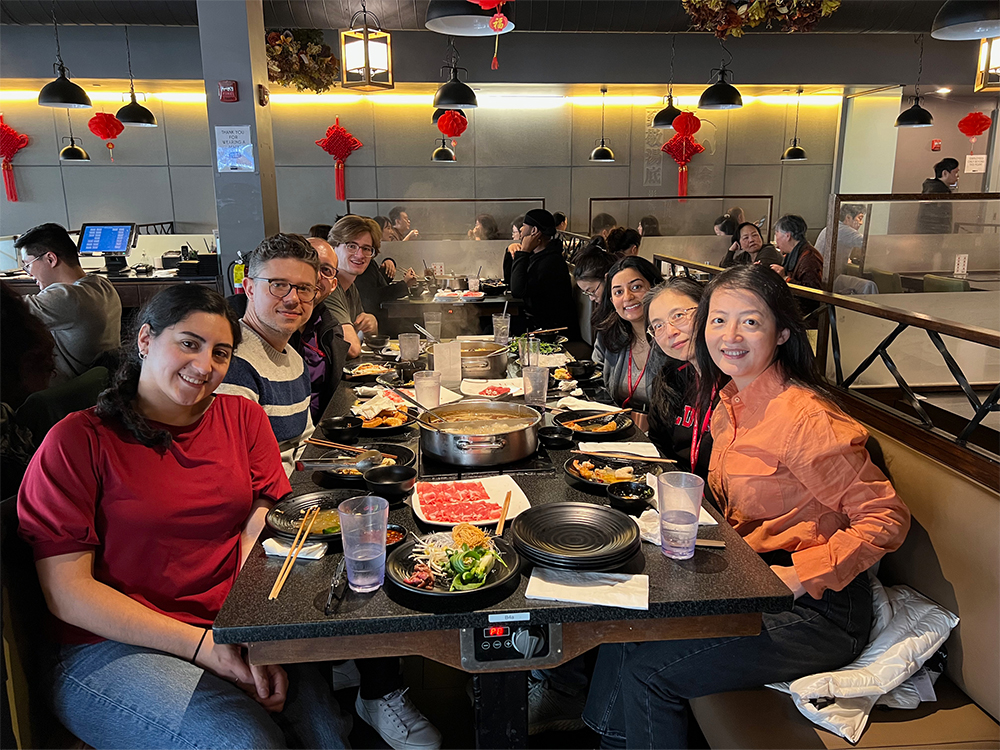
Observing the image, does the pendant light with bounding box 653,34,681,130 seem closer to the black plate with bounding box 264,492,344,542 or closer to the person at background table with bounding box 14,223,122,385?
the person at background table with bounding box 14,223,122,385

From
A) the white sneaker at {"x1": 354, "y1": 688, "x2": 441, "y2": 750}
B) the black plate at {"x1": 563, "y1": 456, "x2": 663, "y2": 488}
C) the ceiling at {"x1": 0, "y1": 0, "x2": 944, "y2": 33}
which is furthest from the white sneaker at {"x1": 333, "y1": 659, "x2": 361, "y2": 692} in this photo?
the ceiling at {"x1": 0, "y1": 0, "x2": 944, "y2": 33}

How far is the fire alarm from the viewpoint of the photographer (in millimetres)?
3996

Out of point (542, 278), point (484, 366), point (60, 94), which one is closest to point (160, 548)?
point (484, 366)

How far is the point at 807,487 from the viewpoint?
154 cm

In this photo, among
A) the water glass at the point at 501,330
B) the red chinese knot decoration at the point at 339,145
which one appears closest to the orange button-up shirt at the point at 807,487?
the water glass at the point at 501,330

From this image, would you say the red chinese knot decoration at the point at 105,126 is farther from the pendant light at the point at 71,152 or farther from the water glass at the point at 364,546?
the water glass at the point at 364,546

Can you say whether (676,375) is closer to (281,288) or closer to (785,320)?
(785,320)

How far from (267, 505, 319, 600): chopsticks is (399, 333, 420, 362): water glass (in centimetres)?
157

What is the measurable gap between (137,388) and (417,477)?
689 mm

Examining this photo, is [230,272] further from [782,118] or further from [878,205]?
[782,118]

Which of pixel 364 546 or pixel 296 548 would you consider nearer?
pixel 364 546

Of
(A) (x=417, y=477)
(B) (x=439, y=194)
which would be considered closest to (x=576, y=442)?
(A) (x=417, y=477)

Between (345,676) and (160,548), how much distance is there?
3.44ft

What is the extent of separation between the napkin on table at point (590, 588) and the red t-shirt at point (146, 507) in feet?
2.49
